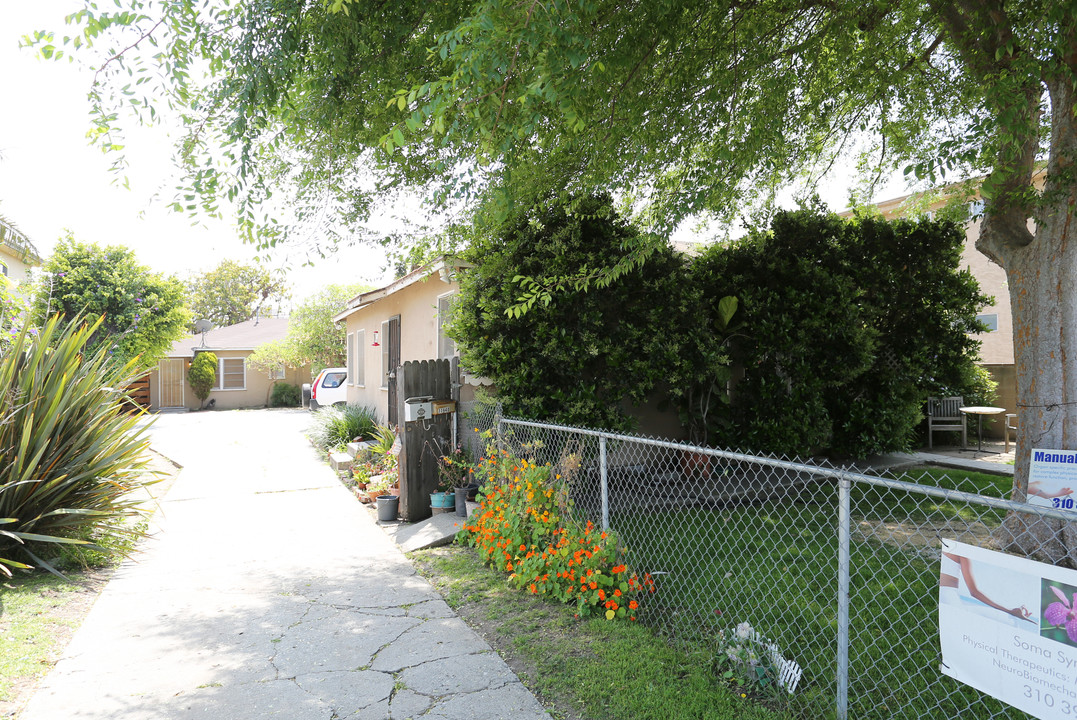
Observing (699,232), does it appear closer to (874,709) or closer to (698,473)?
(698,473)

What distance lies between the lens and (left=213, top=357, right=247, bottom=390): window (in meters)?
26.4

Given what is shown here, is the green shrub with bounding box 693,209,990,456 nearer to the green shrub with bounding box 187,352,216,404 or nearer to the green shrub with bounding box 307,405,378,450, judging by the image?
the green shrub with bounding box 307,405,378,450

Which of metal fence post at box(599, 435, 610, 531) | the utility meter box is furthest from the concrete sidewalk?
the utility meter box

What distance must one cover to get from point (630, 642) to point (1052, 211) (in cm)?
440

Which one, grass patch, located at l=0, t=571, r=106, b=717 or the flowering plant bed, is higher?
the flowering plant bed

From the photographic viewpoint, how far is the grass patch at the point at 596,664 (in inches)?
120

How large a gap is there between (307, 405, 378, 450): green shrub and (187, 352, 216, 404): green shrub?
14507 mm

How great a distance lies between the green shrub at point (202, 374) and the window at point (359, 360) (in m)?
12.1

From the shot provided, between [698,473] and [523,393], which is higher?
[523,393]

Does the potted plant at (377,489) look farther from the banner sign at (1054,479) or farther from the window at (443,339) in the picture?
the banner sign at (1054,479)

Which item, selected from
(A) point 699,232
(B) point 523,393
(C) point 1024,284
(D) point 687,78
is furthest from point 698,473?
(D) point 687,78

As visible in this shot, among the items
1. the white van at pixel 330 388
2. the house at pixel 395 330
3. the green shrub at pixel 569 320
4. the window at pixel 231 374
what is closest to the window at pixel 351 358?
the house at pixel 395 330

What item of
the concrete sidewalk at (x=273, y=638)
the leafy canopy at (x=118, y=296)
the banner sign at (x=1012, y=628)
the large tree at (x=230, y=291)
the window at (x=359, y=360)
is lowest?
the concrete sidewalk at (x=273, y=638)

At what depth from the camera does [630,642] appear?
3.73m
